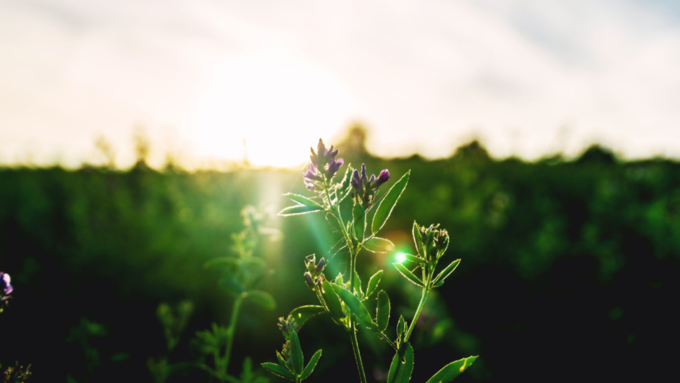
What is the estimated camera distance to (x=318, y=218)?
17.1 feet

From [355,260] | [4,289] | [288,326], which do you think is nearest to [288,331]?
[288,326]

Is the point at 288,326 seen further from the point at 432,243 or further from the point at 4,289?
the point at 4,289

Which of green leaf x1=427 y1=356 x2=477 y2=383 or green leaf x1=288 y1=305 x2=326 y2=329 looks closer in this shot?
green leaf x1=427 y1=356 x2=477 y2=383

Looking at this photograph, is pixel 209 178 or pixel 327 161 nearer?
pixel 327 161

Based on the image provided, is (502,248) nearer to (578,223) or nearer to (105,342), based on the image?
(105,342)

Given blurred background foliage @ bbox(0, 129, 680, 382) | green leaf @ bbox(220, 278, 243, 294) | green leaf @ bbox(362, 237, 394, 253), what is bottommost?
blurred background foliage @ bbox(0, 129, 680, 382)

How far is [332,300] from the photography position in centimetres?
83

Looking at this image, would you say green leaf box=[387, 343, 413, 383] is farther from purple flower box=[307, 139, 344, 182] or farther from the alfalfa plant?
purple flower box=[307, 139, 344, 182]

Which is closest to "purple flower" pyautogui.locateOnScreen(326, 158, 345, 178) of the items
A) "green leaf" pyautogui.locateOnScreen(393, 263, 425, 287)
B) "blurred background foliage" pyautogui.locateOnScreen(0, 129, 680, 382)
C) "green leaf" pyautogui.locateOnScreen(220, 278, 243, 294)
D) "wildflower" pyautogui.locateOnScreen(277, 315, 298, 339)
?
"green leaf" pyautogui.locateOnScreen(393, 263, 425, 287)

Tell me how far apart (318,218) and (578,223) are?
736 centimetres

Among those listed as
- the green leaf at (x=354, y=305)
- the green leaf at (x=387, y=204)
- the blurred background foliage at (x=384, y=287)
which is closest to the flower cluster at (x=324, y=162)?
the green leaf at (x=387, y=204)

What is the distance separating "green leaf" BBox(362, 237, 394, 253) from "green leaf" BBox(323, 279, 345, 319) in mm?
128

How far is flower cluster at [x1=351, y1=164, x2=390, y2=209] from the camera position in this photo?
89 cm

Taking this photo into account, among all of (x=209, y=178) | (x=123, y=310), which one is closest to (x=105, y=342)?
(x=123, y=310)
